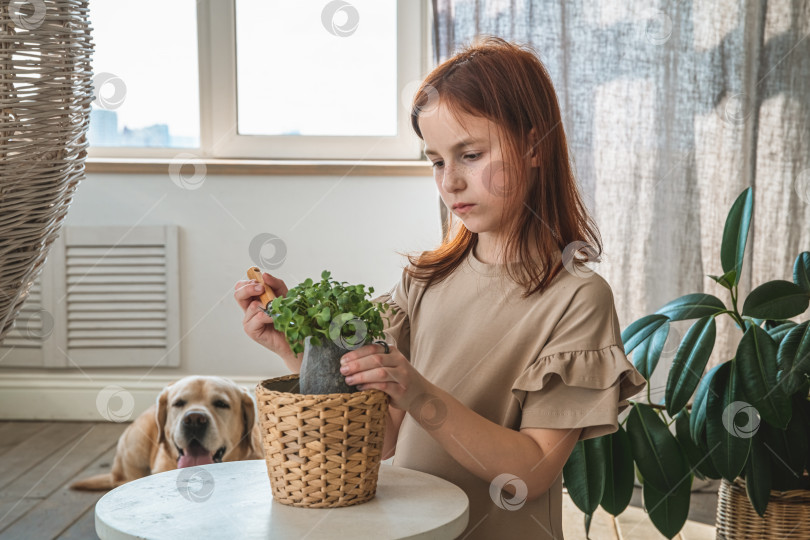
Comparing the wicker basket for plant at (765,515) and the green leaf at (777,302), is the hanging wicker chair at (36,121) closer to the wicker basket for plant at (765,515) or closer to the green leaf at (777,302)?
the green leaf at (777,302)

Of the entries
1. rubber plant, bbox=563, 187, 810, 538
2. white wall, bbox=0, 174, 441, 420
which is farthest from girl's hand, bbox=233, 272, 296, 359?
white wall, bbox=0, 174, 441, 420

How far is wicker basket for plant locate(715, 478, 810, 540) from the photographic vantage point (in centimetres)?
180

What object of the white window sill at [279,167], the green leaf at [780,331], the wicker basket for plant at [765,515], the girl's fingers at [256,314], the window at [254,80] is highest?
the window at [254,80]

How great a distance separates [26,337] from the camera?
3045 millimetres

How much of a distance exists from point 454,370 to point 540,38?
5.33 ft

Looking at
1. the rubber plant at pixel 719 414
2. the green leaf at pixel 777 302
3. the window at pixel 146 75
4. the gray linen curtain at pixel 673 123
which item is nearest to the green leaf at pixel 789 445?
the rubber plant at pixel 719 414

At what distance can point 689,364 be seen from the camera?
1.67 m

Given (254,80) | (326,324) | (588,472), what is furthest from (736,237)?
(254,80)

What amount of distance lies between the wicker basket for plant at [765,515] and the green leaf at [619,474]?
0.82ft

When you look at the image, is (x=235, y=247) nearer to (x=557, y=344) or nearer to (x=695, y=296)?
(x=695, y=296)

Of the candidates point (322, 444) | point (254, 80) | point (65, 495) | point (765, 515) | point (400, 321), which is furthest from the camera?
point (254, 80)

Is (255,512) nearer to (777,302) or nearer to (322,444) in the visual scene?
(322,444)

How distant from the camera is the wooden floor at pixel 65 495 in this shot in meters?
2.08

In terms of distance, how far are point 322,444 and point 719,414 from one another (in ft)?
3.91
